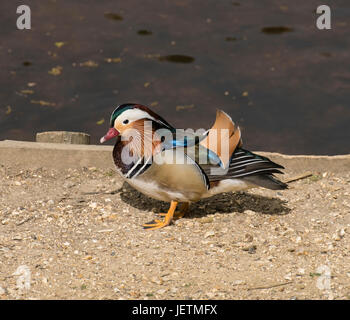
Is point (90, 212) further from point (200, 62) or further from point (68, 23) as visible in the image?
point (68, 23)

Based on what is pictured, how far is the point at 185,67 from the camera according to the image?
8672 mm

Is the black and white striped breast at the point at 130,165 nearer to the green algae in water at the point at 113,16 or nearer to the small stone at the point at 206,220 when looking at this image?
the small stone at the point at 206,220

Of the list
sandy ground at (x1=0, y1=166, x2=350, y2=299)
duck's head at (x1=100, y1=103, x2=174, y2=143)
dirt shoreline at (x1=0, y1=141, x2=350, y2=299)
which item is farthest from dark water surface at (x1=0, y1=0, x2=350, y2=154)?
duck's head at (x1=100, y1=103, x2=174, y2=143)

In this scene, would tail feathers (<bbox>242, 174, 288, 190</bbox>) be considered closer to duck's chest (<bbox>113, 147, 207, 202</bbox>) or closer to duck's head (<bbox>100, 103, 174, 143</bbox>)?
duck's chest (<bbox>113, 147, 207, 202</bbox>)

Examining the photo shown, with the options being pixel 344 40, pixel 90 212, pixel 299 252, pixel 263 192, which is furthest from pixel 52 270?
pixel 344 40

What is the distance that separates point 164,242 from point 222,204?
89cm

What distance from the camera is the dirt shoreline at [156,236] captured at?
13.0 feet

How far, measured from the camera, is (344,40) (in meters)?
9.51

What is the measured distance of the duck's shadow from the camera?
5168 millimetres

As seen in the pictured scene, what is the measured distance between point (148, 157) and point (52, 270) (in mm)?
1031

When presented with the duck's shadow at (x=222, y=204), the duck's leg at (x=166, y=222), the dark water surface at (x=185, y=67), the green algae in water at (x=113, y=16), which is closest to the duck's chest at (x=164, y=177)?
the duck's leg at (x=166, y=222)

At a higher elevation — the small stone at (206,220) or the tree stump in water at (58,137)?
the small stone at (206,220)

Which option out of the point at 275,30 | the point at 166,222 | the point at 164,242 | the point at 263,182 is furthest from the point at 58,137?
the point at 275,30

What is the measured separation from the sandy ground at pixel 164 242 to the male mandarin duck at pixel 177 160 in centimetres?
36
